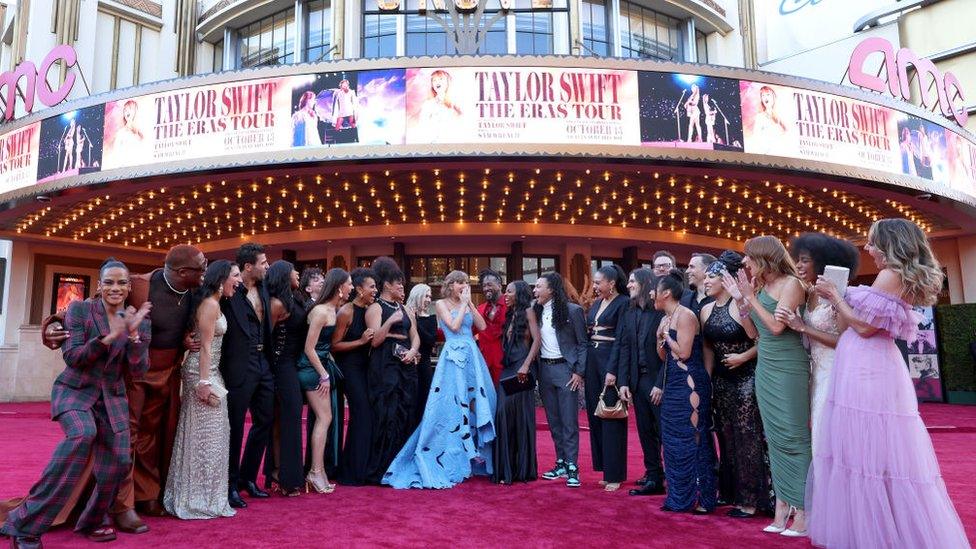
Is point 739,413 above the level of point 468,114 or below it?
below

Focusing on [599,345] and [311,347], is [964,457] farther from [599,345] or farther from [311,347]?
[311,347]

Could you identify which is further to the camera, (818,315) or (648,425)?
(648,425)

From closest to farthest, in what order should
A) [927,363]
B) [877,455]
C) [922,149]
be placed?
[877,455] < [922,149] < [927,363]

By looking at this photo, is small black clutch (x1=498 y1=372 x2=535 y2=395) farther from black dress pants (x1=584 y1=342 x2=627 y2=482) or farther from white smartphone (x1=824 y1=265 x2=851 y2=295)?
white smartphone (x1=824 y1=265 x2=851 y2=295)

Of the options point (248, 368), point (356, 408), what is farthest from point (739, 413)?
point (248, 368)

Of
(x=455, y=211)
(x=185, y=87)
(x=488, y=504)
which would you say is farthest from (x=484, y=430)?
(x=455, y=211)

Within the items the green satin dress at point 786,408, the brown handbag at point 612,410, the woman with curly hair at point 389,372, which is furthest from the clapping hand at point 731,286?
the woman with curly hair at point 389,372

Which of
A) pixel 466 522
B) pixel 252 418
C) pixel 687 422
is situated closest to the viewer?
pixel 466 522

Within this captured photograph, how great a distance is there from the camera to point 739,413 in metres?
4.17

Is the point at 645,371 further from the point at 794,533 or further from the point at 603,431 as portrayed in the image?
the point at 794,533

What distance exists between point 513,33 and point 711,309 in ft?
50.8

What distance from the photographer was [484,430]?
5516mm

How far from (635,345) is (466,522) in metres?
2.02

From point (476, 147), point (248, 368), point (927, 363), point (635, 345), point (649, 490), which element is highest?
point (476, 147)
